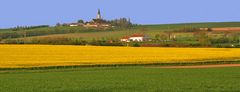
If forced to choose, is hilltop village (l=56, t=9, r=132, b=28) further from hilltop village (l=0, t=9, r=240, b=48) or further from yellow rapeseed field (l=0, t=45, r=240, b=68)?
yellow rapeseed field (l=0, t=45, r=240, b=68)

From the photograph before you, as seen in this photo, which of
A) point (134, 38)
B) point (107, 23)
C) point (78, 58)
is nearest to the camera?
point (78, 58)

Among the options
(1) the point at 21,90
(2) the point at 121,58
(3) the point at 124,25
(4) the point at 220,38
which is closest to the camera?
(1) the point at 21,90

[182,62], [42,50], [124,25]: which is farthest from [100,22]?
[182,62]

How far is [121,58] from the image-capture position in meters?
48.5

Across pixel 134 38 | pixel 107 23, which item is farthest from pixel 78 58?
pixel 107 23

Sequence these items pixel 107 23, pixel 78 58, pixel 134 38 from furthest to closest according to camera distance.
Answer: pixel 107 23 → pixel 134 38 → pixel 78 58

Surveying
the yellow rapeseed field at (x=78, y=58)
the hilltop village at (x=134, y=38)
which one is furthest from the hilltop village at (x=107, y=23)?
the yellow rapeseed field at (x=78, y=58)

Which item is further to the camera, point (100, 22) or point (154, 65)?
point (100, 22)

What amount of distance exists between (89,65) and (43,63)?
3.41 meters

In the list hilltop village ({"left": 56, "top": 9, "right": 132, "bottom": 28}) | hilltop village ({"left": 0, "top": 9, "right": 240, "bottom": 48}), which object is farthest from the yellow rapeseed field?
hilltop village ({"left": 56, "top": 9, "right": 132, "bottom": 28})

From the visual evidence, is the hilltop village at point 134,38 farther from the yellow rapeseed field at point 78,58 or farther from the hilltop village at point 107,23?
the yellow rapeseed field at point 78,58

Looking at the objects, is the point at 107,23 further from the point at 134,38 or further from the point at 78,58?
the point at 78,58

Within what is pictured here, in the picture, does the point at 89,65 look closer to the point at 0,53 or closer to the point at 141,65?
the point at 141,65

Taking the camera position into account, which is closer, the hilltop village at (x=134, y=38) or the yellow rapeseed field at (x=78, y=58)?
the yellow rapeseed field at (x=78, y=58)
